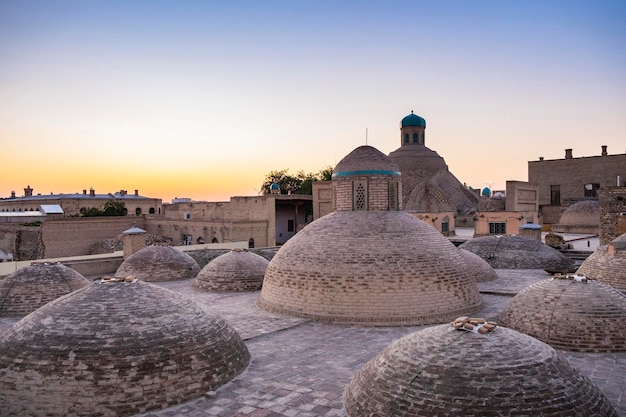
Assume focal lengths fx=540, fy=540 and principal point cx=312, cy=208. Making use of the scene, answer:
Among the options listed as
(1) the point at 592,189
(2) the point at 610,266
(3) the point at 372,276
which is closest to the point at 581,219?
(1) the point at 592,189

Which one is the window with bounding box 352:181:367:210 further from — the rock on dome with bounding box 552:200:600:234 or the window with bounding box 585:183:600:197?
the window with bounding box 585:183:600:197

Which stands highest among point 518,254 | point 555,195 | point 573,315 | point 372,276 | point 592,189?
point 592,189

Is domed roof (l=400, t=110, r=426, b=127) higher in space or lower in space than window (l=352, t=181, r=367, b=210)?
higher

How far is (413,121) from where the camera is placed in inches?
1580

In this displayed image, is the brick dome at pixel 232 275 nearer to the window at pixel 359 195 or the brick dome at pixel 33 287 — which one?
the brick dome at pixel 33 287

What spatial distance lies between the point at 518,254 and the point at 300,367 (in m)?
14.2

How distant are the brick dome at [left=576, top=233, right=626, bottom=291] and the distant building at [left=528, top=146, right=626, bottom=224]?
2751 centimetres

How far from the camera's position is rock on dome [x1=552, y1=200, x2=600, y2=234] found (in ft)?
111

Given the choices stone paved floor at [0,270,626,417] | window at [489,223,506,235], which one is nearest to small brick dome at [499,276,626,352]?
stone paved floor at [0,270,626,417]

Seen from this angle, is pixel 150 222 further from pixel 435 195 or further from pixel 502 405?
pixel 502 405

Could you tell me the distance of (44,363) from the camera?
22.9ft

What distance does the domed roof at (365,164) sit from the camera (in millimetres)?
13117

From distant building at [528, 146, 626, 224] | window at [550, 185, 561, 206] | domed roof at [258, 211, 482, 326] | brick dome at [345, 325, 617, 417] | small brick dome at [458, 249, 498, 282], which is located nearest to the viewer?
brick dome at [345, 325, 617, 417]

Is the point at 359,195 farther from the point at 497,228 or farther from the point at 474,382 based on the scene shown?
the point at 497,228
